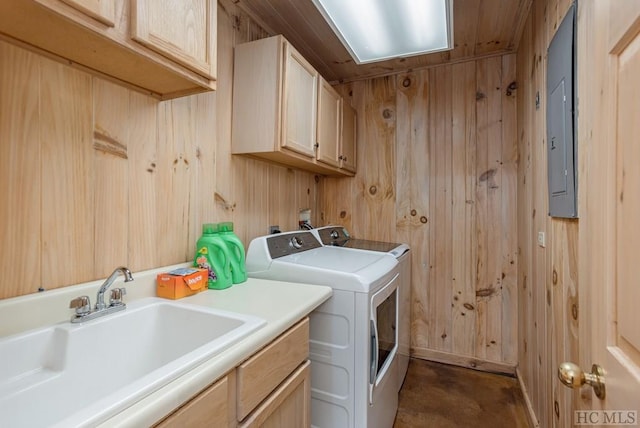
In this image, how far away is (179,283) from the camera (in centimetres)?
119

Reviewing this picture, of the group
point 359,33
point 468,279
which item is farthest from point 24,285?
point 468,279

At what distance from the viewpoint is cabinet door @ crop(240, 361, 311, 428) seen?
90 centimetres

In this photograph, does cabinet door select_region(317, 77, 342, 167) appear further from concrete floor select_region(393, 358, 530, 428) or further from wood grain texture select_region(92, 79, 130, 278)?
concrete floor select_region(393, 358, 530, 428)

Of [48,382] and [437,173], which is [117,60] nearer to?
[48,382]

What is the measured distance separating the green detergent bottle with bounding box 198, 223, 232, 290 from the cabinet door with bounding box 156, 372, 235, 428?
58 centimetres

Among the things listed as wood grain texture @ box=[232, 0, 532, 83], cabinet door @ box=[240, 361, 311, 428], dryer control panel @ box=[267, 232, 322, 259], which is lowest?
cabinet door @ box=[240, 361, 311, 428]

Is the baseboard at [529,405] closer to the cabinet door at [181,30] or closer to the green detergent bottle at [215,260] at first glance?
the green detergent bottle at [215,260]

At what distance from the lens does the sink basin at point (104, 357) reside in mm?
666

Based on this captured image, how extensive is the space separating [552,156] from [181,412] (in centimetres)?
163

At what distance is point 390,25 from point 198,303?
1.67 m

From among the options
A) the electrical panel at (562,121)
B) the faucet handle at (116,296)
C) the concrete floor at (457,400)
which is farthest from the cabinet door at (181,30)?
the concrete floor at (457,400)

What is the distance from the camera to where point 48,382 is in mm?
794

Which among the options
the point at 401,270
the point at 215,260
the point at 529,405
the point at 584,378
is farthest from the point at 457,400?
the point at 215,260

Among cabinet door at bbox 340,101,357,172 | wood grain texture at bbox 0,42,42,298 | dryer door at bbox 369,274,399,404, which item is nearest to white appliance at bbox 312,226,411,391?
dryer door at bbox 369,274,399,404
